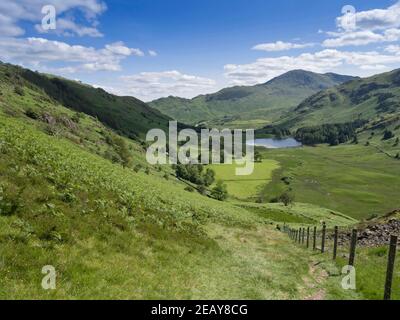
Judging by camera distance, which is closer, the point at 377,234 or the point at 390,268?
the point at 390,268

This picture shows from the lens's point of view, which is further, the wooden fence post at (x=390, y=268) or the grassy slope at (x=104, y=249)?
the wooden fence post at (x=390, y=268)

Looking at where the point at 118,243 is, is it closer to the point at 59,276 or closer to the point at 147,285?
the point at 147,285

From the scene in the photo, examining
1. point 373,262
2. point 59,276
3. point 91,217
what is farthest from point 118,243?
point 373,262

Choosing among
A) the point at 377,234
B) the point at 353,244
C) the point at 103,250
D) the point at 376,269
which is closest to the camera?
the point at 103,250

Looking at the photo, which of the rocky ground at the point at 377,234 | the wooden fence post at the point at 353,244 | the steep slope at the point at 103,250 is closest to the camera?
the steep slope at the point at 103,250

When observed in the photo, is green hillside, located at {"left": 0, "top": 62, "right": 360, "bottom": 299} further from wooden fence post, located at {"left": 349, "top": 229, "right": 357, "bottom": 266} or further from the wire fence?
wooden fence post, located at {"left": 349, "top": 229, "right": 357, "bottom": 266}

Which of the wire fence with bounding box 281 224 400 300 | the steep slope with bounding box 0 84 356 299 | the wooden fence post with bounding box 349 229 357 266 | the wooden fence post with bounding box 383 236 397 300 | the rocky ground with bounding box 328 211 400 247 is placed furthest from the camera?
the rocky ground with bounding box 328 211 400 247

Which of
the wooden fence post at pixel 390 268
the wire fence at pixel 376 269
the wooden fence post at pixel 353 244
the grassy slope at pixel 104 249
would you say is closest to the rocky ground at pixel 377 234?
the wire fence at pixel 376 269

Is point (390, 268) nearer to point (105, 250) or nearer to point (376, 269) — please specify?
point (376, 269)

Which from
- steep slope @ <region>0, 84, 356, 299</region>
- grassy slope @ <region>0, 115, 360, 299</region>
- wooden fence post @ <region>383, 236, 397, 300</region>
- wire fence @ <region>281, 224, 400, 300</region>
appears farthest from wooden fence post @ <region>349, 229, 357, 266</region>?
wooden fence post @ <region>383, 236, 397, 300</region>

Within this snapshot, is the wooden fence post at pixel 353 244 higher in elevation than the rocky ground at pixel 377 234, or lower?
higher

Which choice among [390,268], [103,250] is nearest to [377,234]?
[390,268]

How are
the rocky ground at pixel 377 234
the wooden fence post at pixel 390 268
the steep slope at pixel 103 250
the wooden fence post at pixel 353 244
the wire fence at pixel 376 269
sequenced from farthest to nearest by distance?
the rocky ground at pixel 377 234 < the wooden fence post at pixel 353 244 < the wire fence at pixel 376 269 < the wooden fence post at pixel 390 268 < the steep slope at pixel 103 250

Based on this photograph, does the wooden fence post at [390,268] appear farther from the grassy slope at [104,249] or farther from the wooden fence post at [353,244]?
the wooden fence post at [353,244]
